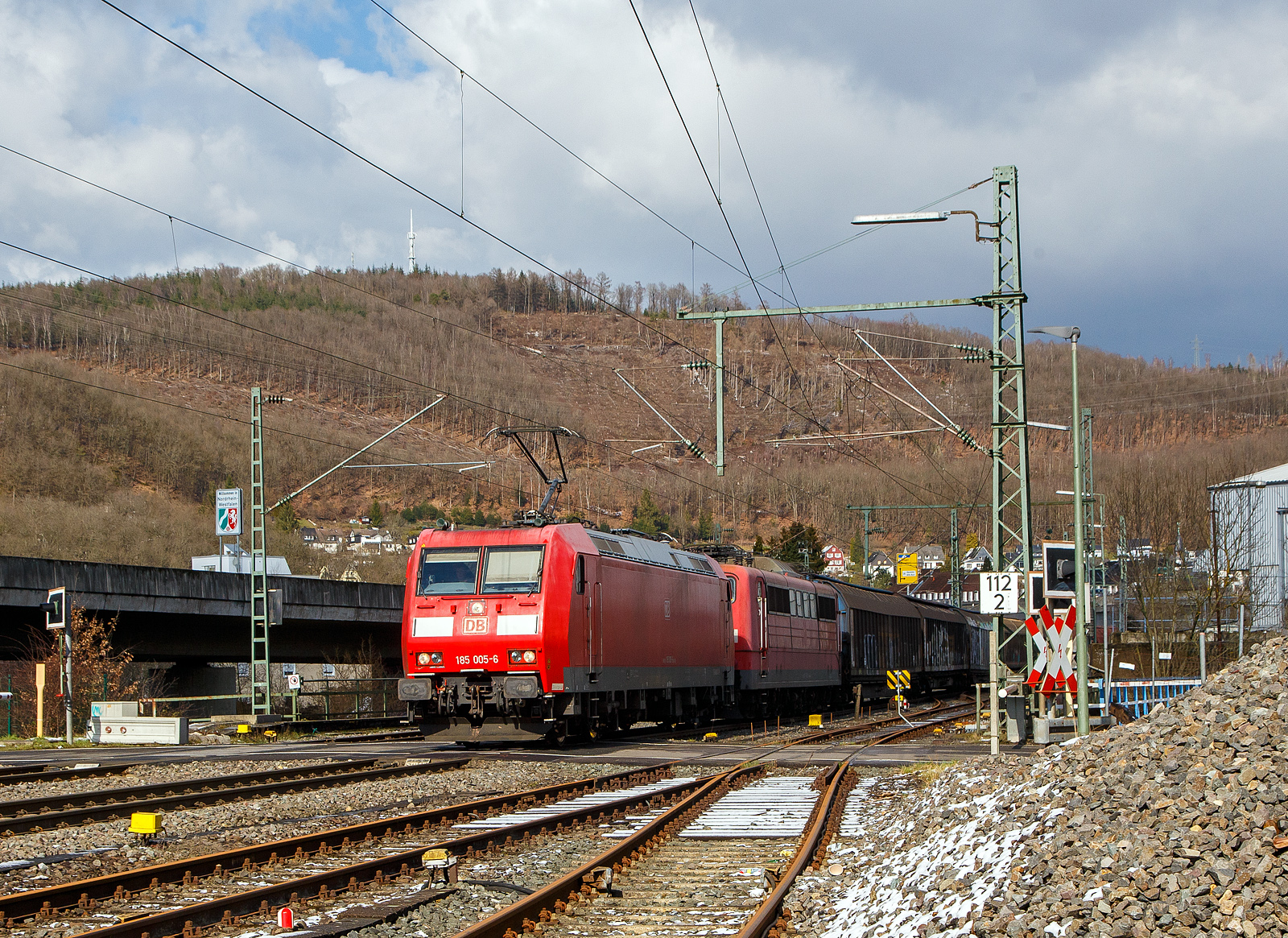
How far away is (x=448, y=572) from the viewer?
2116 cm

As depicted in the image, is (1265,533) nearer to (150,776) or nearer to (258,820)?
(150,776)

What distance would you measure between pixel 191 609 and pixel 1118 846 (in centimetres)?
3492

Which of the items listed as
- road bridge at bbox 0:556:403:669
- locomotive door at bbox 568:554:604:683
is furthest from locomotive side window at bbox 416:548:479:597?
road bridge at bbox 0:556:403:669

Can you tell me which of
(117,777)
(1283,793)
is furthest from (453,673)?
(1283,793)

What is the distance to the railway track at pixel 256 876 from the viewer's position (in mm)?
7812

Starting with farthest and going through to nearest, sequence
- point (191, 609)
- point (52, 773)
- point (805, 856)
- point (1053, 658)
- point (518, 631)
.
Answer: point (191, 609) → point (518, 631) → point (1053, 658) → point (52, 773) → point (805, 856)

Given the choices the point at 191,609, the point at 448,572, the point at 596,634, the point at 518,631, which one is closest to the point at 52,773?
the point at 448,572

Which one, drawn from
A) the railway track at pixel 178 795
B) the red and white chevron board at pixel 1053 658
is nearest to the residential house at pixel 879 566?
the red and white chevron board at pixel 1053 658

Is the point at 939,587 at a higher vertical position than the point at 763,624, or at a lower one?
lower

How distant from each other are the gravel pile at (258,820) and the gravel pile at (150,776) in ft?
2.09

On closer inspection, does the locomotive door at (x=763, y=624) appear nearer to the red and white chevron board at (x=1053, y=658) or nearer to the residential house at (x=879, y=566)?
the red and white chevron board at (x=1053, y=658)

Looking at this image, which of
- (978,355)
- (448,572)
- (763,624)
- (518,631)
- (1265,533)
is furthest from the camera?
(1265,533)

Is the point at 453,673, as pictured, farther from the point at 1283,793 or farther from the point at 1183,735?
the point at 1283,793

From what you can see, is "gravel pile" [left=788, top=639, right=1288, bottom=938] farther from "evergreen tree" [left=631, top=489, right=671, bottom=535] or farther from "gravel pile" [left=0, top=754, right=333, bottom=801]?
"evergreen tree" [left=631, top=489, right=671, bottom=535]
